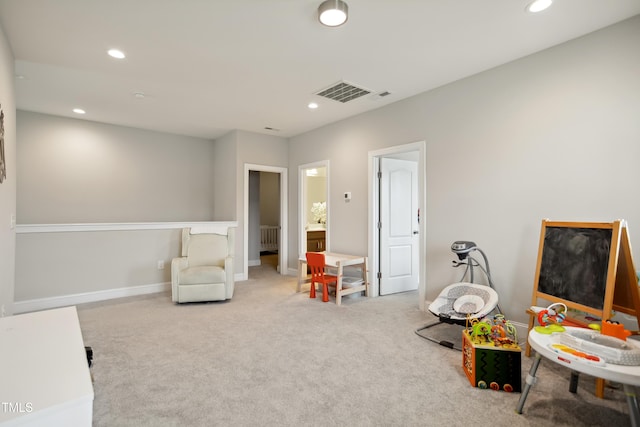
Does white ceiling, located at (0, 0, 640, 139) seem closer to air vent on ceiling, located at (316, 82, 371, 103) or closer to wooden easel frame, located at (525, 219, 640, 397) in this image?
air vent on ceiling, located at (316, 82, 371, 103)

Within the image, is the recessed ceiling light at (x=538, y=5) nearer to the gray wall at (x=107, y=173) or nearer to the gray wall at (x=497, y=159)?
the gray wall at (x=497, y=159)

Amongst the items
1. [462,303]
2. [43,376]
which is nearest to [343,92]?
[462,303]

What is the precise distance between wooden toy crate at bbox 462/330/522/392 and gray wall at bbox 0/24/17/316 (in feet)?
11.5

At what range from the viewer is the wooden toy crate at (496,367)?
213 centimetres

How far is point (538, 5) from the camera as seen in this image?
Answer: 7.34 ft

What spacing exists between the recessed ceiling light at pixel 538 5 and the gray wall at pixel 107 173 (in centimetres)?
554

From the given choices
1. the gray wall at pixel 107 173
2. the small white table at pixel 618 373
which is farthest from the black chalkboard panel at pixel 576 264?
the gray wall at pixel 107 173

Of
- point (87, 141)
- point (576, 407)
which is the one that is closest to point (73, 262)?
point (87, 141)

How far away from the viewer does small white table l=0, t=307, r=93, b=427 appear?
2.59 ft

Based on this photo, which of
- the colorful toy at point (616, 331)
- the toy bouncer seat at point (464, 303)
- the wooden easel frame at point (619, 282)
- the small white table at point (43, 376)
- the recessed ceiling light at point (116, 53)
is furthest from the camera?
the recessed ceiling light at point (116, 53)

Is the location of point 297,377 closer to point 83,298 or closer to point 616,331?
point 616,331

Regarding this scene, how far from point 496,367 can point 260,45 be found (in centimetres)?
311

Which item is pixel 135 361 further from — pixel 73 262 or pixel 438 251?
pixel 438 251

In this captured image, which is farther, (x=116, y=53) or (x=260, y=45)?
(x=116, y=53)
